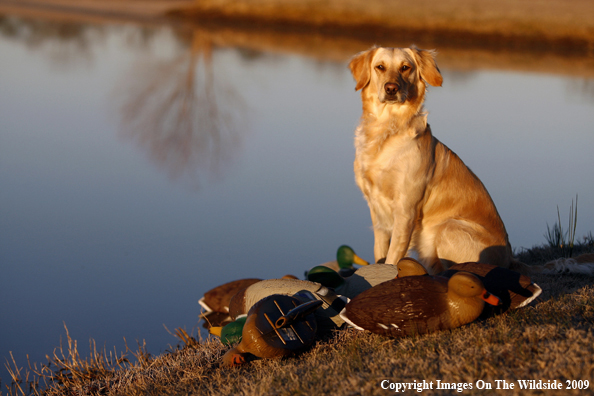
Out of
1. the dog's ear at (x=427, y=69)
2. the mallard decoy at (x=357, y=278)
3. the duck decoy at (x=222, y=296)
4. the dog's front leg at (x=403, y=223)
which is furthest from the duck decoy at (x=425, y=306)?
the dog's ear at (x=427, y=69)

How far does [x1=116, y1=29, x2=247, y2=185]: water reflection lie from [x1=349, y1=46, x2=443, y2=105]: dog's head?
4791 mm

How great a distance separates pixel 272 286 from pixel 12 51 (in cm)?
1619

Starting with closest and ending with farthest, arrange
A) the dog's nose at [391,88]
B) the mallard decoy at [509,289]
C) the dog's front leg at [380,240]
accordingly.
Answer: the mallard decoy at [509,289] < the dog's nose at [391,88] < the dog's front leg at [380,240]

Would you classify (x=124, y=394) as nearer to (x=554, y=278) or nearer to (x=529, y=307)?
(x=529, y=307)

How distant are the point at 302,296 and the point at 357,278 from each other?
2.34 ft

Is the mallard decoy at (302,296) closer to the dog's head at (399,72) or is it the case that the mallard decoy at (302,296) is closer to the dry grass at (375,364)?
the dry grass at (375,364)

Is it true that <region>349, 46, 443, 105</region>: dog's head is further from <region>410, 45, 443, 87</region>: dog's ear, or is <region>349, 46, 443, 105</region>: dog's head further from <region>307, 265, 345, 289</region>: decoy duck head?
<region>307, 265, 345, 289</region>: decoy duck head

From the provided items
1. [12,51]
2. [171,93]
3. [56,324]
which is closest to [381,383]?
[56,324]

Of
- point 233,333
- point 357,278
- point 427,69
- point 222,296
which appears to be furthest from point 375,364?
point 427,69

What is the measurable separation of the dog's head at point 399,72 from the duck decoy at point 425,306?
62.4 inches

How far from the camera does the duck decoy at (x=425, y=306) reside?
114 inches

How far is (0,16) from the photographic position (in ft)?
77.2

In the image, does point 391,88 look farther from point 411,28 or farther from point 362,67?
point 411,28

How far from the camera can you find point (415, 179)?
4.07 meters
